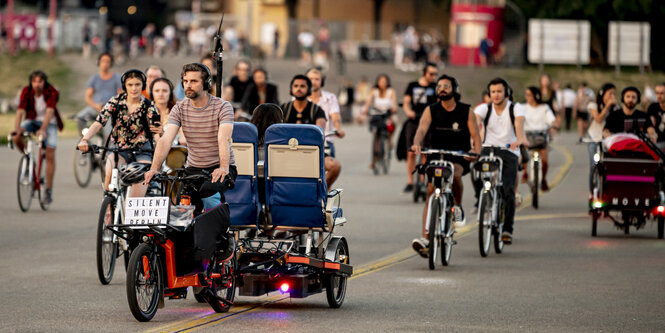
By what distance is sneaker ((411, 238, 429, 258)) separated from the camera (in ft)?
42.2

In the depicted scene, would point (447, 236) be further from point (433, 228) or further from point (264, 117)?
point (264, 117)

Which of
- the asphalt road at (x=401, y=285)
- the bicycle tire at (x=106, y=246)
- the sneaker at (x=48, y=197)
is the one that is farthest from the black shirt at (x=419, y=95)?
the bicycle tire at (x=106, y=246)

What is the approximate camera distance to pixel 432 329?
364 inches

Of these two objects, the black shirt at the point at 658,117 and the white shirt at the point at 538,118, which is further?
the white shirt at the point at 538,118

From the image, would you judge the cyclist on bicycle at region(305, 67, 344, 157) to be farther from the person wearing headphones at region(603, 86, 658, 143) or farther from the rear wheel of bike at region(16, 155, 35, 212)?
the rear wheel of bike at region(16, 155, 35, 212)

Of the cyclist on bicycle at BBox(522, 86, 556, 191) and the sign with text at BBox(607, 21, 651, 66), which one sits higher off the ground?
the sign with text at BBox(607, 21, 651, 66)

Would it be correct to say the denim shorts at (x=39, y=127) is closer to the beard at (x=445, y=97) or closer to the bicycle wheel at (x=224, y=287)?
the beard at (x=445, y=97)

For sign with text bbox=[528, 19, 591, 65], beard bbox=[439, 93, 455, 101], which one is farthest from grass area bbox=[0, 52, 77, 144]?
beard bbox=[439, 93, 455, 101]

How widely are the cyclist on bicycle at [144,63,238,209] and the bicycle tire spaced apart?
1758mm

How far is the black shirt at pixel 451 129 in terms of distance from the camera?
13445mm

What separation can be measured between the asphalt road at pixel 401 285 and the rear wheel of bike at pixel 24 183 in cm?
17

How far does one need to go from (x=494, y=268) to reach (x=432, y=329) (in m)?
3.69

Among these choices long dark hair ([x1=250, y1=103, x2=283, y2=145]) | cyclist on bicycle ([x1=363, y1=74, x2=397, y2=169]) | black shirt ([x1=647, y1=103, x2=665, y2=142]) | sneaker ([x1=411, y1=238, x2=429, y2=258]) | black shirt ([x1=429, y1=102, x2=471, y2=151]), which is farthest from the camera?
cyclist on bicycle ([x1=363, y1=74, x2=397, y2=169])

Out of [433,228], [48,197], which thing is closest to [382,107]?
[48,197]
